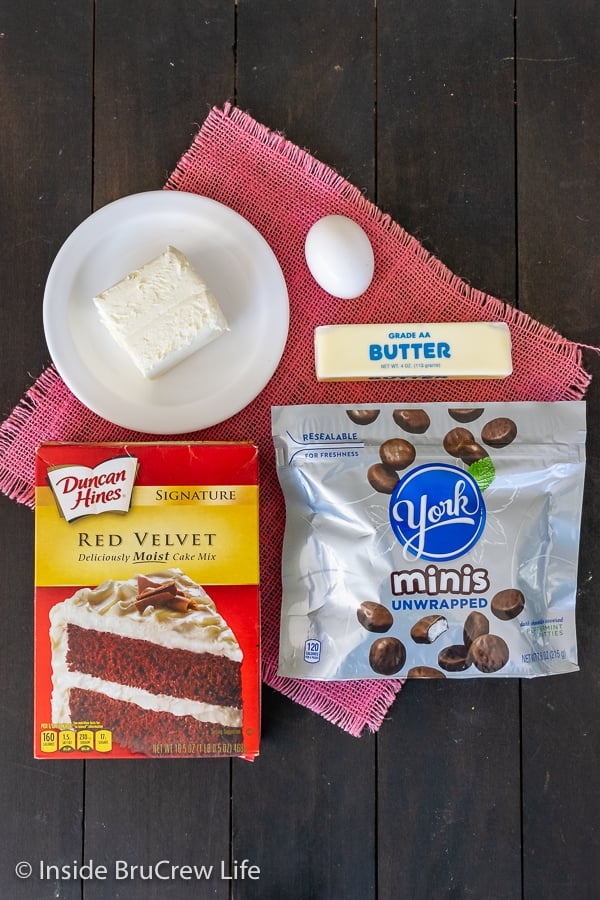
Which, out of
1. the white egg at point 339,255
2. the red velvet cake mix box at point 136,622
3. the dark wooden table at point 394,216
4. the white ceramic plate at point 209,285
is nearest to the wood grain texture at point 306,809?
the dark wooden table at point 394,216

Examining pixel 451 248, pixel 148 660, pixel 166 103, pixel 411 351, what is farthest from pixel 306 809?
pixel 166 103

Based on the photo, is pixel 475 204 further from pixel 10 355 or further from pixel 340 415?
pixel 10 355

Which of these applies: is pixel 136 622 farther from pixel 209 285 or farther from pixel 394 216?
pixel 394 216

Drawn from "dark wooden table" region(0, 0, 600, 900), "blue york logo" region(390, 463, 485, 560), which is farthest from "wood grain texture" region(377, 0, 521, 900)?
"blue york logo" region(390, 463, 485, 560)

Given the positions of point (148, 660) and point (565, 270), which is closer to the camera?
point (148, 660)

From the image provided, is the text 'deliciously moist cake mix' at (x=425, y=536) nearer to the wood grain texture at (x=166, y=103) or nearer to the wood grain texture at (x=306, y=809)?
the wood grain texture at (x=306, y=809)

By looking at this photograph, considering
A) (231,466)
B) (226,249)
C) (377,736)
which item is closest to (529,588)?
(377,736)
